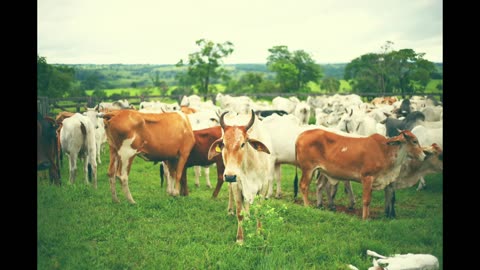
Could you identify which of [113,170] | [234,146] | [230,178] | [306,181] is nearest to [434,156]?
[306,181]

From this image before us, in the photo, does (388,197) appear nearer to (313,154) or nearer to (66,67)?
(313,154)

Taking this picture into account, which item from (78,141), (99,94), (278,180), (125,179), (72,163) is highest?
(99,94)

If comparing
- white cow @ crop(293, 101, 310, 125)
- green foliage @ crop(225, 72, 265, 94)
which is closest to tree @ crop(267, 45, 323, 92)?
white cow @ crop(293, 101, 310, 125)

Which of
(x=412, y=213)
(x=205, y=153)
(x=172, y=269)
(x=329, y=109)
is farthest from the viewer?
(x=329, y=109)

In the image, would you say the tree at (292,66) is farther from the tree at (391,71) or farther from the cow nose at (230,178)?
the cow nose at (230,178)

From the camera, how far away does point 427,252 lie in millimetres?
6039

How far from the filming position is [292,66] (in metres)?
9.71

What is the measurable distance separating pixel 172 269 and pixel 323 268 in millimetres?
1907

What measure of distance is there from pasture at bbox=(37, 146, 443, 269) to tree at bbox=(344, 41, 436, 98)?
2310 millimetres

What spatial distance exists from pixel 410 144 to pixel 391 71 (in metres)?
1.42

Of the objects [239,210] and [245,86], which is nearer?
[239,210]

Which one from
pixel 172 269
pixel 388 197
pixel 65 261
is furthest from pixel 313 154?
pixel 65 261

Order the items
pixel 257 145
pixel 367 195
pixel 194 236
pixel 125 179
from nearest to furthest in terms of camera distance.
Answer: pixel 194 236 → pixel 257 145 → pixel 125 179 → pixel 367 195

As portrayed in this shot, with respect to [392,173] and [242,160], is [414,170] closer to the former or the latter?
[392,173]
